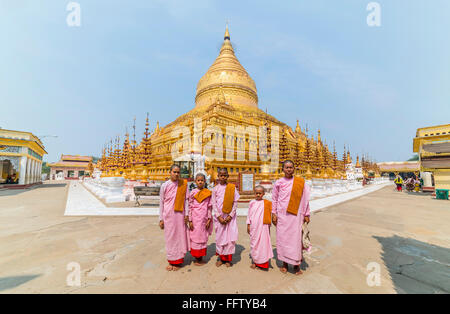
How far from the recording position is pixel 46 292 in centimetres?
224

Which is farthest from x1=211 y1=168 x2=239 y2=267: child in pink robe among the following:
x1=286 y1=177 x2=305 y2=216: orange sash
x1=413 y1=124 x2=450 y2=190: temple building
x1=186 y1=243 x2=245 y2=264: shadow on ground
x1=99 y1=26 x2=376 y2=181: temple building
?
x1=413 y1=124 x2=450 y2=190: temple building

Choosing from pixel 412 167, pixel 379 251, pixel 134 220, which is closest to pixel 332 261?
pixel 379 251

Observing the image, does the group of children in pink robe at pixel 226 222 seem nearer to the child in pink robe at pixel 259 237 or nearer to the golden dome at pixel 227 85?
the child in pink robe at pixel 259 237

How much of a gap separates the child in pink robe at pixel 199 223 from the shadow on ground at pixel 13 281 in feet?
7.31

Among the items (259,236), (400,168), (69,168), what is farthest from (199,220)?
(400,168)

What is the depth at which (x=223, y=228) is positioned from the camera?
3.16 metres

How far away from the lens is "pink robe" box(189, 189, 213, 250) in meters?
3.14

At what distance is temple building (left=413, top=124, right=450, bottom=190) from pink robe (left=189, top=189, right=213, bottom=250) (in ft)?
56.3

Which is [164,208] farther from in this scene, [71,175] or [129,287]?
[71,175]

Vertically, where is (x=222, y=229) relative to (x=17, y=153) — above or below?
below

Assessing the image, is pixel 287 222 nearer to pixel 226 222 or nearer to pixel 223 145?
pixel 226 222

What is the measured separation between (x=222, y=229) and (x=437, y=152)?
17.9m

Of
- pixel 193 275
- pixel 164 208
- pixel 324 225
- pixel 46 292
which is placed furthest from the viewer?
pixel 324 225

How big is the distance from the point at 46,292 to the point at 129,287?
966 mm
